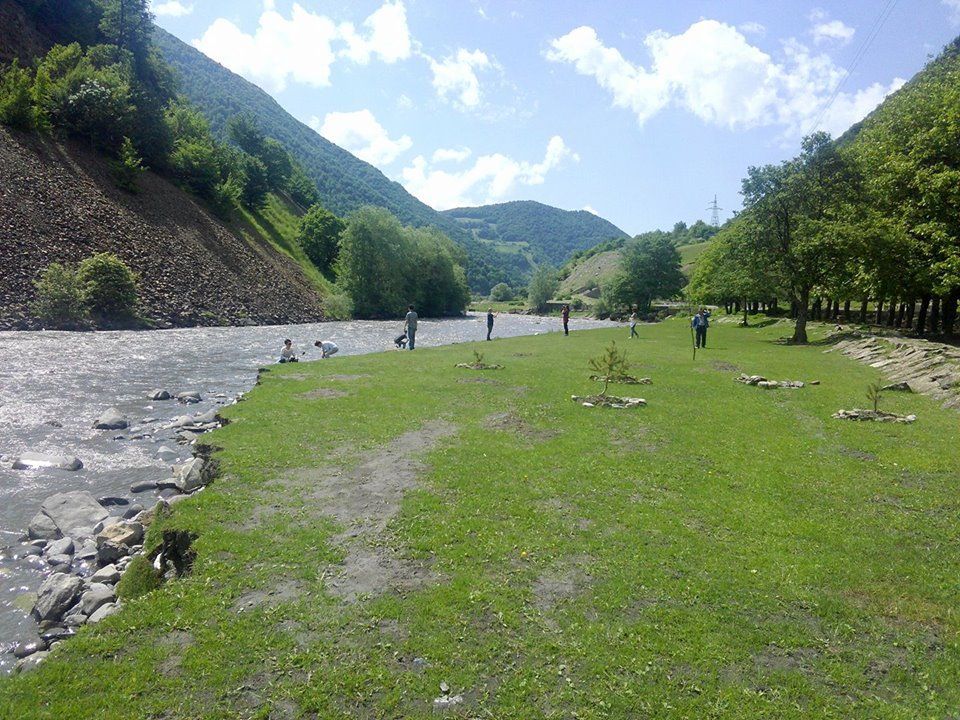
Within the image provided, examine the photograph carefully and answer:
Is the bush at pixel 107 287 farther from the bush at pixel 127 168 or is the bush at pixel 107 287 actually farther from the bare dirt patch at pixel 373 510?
the bare dirt patch at pixel 373 510

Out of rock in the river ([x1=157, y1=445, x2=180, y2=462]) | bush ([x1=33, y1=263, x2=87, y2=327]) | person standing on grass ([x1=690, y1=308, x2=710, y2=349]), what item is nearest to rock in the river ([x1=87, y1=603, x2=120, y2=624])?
rock in the river ([x1=157, y1=445, x2=180, y2=462])

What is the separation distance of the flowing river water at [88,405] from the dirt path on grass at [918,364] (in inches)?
1075

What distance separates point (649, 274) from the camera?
406ft

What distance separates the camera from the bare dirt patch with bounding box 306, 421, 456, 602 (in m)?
8.43

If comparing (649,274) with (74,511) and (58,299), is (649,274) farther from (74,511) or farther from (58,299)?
(74,511)

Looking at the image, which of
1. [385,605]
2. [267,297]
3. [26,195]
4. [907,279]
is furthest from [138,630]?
[267,297]

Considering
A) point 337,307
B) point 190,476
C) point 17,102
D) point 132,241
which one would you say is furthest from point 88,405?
point 337,307

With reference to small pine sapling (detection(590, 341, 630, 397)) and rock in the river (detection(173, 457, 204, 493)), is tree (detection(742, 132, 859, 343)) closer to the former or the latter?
small pine sapling (detection(590, 341, 630, 397))

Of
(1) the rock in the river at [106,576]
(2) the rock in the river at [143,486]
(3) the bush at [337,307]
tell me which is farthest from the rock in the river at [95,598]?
(3) the bush at [337,307]

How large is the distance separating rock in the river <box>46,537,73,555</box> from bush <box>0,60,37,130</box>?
74820 millimetres

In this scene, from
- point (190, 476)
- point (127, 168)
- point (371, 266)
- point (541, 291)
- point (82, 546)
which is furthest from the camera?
point (541, 291)

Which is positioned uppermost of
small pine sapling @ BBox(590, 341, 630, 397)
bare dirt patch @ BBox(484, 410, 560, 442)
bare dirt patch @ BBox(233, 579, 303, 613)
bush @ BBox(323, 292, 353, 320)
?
bush @ BBox(323, 292, 353, 320)

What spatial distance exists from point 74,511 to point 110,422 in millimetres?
8408

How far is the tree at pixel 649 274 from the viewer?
12344 cm
